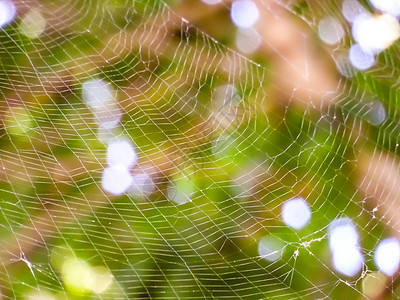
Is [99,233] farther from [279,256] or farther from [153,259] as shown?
[279,256]

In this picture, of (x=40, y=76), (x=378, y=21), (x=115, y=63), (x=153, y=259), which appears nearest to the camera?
(x=153, y=259)

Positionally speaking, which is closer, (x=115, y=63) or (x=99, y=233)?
(x=99, y=233)

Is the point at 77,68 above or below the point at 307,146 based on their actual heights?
above

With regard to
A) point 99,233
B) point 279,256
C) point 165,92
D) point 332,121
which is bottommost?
→ point 279,256

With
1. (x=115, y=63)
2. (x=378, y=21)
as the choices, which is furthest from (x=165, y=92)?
(x=378, y=21)

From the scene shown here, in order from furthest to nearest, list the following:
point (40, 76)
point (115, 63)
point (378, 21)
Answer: point (378, 21), point (115, 63), point (40, 76)

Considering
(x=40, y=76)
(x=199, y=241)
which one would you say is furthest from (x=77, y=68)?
(x=199, y=241)

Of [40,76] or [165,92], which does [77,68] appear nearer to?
[40,76]
